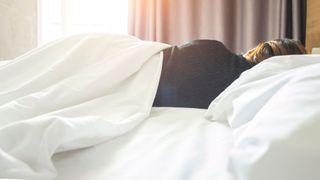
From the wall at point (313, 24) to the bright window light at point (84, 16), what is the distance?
1.44 m

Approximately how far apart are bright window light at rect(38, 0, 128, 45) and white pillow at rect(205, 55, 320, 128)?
80.4 inches

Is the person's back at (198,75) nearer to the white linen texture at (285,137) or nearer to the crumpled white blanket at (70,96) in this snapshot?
the crumpled white blanket at (70,96)

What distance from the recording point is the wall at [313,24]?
1946 mm

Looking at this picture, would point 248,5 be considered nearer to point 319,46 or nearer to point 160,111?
point 319,46

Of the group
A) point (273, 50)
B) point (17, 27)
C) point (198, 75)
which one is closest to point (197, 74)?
point (198, 75)

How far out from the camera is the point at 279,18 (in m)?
2.46

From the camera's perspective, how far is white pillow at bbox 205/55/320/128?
2.10 ft

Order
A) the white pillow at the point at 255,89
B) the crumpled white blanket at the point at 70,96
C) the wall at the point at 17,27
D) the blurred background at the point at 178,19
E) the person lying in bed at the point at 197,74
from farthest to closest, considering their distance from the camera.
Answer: the blurred background at the point at 178,19
the wall at the point at 17,27
the person lying in bed at the point at 197,74
the white pillow at the point at 255,89
the crumpled white blanket at the point at 70,96

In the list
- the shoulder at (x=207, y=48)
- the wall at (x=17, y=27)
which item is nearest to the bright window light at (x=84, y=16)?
the wall at (x=17, y=27)

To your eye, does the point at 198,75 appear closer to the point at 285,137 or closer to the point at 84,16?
the point at 285,137

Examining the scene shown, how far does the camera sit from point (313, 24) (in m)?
2.02

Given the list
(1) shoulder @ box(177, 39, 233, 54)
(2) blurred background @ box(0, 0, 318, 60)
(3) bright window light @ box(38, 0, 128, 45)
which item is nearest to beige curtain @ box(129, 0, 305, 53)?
(2) blurred background @ box(0, 0, 318, 60)

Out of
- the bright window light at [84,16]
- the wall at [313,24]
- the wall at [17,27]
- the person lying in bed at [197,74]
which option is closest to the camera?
the person lying in bed at [197,74]

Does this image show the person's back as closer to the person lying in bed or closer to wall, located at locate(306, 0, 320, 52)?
the person lying in bed
